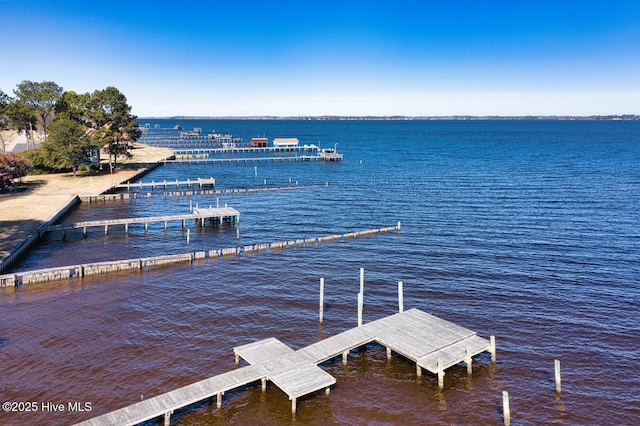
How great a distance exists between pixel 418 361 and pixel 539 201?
51.6 m

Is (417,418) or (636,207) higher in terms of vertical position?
(636,207)

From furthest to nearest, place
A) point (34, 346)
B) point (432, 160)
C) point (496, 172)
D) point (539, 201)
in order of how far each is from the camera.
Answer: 1. point (432, 160)
2. point (496, 172)
3. point (539, 201)
4. point (34, 346)

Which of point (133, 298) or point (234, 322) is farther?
point (133, 298)

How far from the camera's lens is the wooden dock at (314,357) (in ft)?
61.5

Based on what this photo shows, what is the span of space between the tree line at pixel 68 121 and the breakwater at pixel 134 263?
49167 mm

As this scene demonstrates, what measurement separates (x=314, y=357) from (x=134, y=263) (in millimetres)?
20881

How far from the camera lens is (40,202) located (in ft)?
187

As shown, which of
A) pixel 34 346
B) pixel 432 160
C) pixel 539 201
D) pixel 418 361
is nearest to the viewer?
pixel 418 361

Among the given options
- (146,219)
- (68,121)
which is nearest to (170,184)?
(68,121)

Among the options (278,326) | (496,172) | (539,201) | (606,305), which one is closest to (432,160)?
(496,172)

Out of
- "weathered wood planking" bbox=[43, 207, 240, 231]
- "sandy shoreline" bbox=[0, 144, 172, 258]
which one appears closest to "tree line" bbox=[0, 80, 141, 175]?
"sandy shoreline" bbox=[0, 144, 172, 258]

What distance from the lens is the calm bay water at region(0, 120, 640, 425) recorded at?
21.0 m

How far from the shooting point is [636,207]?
6088cm

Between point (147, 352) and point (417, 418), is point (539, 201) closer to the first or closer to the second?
point (417, 418)
